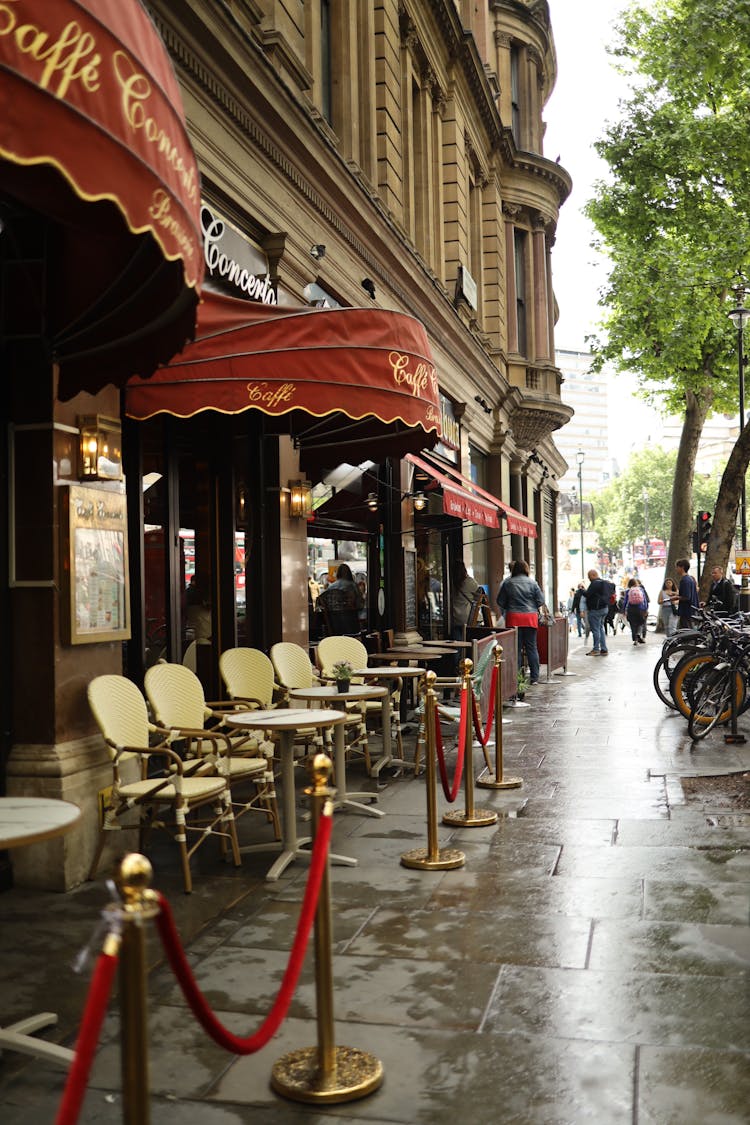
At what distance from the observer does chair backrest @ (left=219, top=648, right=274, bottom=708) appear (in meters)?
8.42

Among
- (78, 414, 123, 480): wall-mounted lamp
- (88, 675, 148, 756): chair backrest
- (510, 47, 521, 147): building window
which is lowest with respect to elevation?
(88, 675, 148, 756): chair backrest

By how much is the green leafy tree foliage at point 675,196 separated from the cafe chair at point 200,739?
1328 centimetres

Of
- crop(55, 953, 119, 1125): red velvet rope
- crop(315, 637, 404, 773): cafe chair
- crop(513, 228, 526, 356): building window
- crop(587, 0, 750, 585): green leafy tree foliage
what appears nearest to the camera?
crop(55, 953, 119, 1125): red velvet rope

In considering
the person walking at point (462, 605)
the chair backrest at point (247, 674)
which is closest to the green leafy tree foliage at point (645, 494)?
the person walking at point (462, 605)

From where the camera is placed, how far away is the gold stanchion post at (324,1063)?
3.44 meters

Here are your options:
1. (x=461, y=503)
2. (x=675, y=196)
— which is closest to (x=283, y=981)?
(x=461, y=503)

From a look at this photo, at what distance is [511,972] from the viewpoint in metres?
4.48

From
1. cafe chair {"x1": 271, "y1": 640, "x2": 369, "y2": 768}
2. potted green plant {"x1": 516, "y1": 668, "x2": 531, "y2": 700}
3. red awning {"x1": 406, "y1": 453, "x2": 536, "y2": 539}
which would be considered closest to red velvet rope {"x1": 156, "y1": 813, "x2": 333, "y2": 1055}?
cafe chair {"x1": 271, "y1": 640, "x2": 369, "y2": 768}

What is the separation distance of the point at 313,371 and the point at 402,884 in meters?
3.86

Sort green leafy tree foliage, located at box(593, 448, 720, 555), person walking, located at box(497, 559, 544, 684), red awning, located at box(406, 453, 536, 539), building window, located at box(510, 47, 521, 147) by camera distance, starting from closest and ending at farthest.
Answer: red awning, located at box(406, 453, 536, 539), person walking, located at box(497, 559, 544, 684), building window, located at box(510, 47, 521, 147), green leafy tree foliage, located at box(593, 448, 720, 555)

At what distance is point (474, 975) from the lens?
4449 mm

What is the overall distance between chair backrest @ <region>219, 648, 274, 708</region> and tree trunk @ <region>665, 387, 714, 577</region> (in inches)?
928

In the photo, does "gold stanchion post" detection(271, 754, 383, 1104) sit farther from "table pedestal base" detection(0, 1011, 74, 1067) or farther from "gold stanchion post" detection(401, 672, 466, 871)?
"gold stanchion post" detection(401, 672, 466, 871)

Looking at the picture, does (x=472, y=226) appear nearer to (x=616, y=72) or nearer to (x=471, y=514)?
(x=616, y=72)
